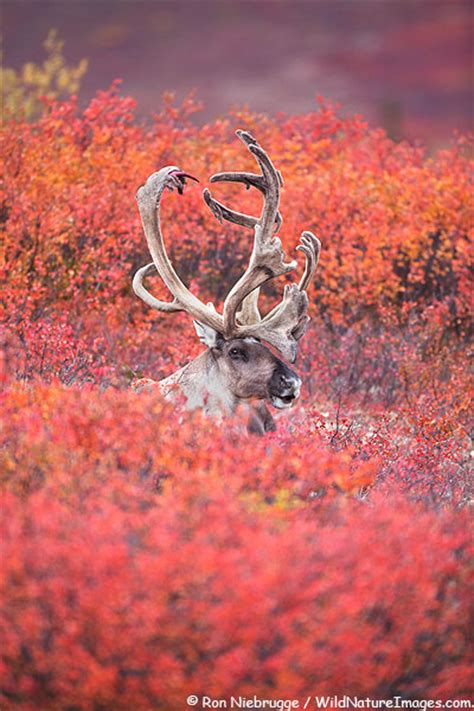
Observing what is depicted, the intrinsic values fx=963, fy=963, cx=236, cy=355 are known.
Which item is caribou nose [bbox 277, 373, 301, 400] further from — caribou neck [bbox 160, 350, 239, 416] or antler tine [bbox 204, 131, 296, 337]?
antler tine [bbox 204, 131, 296, 337]

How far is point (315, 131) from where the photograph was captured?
48.1 feet

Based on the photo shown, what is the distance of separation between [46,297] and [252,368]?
14.4 ft

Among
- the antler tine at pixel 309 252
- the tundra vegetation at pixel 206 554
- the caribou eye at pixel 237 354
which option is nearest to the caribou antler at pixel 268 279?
the caribou eye at pixel 237 354

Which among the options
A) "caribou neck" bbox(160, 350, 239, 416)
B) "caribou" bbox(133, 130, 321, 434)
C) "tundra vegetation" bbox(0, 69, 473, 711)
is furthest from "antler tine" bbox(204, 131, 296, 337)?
"tundra vegetation" bbox(0, 69, 473, 711)

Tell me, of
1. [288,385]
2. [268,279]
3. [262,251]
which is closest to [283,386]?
[288,385]

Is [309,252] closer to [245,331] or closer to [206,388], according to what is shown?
[245,331]

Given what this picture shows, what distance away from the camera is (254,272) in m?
5.61

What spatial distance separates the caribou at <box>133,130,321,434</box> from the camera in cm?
554

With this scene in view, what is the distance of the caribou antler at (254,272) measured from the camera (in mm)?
5539

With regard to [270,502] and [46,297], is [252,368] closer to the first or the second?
[270,502]

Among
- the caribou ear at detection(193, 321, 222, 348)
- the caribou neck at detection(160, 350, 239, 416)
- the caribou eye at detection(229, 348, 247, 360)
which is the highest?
the caribou ear at detection(193, 321, 222, 348)

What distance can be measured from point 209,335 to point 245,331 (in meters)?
0.22

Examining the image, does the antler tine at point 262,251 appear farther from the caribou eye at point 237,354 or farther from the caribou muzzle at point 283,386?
the caribou muzzle at point 283,386

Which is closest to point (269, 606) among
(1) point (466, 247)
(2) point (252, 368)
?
(2) point (252, 368)
